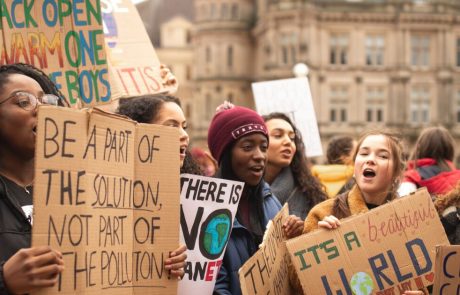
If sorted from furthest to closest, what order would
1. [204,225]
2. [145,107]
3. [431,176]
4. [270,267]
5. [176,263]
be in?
[431,176], [145,107], [204,225], [270,267], [176,263]

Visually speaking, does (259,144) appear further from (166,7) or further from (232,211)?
(166,7)

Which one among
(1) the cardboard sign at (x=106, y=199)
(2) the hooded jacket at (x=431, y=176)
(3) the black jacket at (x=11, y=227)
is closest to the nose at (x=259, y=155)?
(1) the cardboard sign at (x=106, y=199)

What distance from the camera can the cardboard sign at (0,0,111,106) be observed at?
194 inches

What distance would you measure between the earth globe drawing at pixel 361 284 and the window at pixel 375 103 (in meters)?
39.8

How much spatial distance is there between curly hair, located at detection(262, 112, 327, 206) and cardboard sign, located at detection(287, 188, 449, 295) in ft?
7.08

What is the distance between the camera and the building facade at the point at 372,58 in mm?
44281

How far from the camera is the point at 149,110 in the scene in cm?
573

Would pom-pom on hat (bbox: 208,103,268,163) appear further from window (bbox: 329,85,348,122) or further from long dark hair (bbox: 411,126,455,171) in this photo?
window (bbox: 329,85,348,122)

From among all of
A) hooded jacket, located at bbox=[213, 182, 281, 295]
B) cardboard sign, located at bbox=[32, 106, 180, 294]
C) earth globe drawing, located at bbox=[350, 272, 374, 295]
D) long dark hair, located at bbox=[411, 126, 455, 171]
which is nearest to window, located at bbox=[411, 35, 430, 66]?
long dark hair, located at bbox=[411, 126, 455, 171]

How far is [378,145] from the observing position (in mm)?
5762

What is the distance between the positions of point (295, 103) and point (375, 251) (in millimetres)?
4668

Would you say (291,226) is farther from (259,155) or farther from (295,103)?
(295,103)

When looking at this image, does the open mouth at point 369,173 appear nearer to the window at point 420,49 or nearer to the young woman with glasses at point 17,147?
the young woman with glasses at point 17,147

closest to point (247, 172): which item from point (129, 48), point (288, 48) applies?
point (129, 48)
